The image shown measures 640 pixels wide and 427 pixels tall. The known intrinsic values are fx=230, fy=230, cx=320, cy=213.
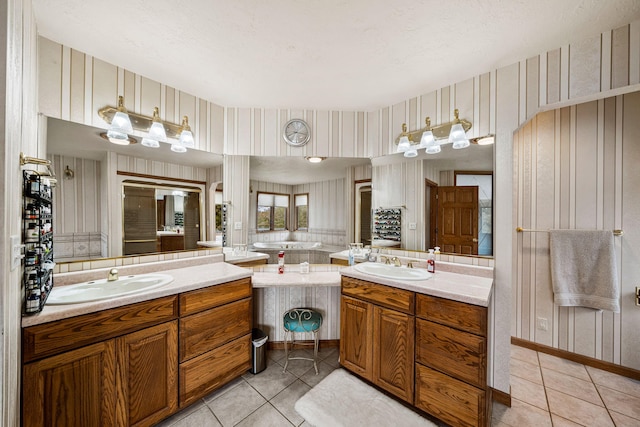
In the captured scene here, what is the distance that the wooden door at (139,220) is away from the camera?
5.87 feet

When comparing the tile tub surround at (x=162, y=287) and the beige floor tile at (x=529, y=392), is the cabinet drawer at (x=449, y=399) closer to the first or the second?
the beige floor tile at (x=529, y=392)

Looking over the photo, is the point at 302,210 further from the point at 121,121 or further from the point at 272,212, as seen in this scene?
the point at 121,121

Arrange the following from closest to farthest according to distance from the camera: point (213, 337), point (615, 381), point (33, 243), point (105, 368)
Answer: point (33, 243), point (105, 368), point (213, 337), point (615, 381)

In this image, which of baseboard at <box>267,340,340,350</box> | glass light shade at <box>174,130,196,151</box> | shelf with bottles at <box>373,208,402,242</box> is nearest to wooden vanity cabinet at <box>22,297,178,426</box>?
baseboard at <box>267,340,340,350</box>

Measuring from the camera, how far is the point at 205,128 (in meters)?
2.23

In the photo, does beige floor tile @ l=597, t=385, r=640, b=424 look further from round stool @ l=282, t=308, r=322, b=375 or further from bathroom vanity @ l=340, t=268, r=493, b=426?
round stool @ l=282, t=308, r=322, b=375

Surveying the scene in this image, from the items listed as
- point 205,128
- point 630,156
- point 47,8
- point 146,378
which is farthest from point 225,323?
point 630,156

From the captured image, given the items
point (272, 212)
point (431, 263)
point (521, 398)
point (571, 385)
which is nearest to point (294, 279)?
point (272, 212)

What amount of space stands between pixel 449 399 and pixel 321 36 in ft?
7.87

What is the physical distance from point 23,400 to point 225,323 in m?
0.93

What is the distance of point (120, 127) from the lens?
65.9 inches

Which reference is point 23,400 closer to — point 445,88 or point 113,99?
point 113,99

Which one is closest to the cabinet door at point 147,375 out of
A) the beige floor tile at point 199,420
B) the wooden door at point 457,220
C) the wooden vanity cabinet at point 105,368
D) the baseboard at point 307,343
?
the wooden vanity cabinet at point 105,368

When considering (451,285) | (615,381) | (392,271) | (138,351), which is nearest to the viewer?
(138,351)
